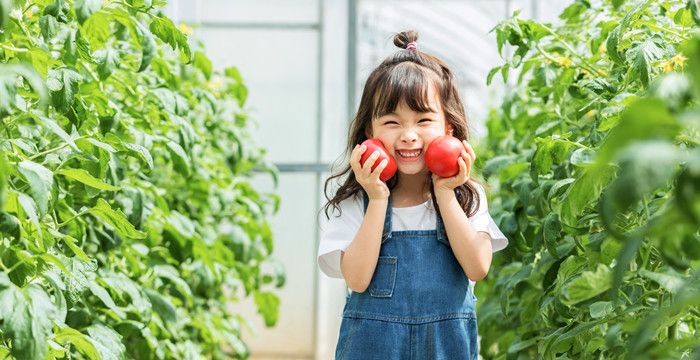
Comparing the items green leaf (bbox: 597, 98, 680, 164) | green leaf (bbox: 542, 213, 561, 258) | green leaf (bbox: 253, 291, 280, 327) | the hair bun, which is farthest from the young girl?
green leaf (bbox: 253, 291, 280, 327)

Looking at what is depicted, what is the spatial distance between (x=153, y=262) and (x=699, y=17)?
2.32 metres

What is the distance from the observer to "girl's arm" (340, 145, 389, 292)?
2568mm

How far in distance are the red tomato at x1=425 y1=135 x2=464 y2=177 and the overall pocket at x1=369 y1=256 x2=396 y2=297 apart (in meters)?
0.23

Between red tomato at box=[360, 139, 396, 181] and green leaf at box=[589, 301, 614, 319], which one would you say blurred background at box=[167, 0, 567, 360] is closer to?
red tomato at box=[360, 139, 396, 181]

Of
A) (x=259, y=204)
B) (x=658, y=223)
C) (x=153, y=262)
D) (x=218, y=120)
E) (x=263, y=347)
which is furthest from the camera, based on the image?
(x=263, y=347)

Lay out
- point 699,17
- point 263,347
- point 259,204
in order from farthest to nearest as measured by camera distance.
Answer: point 263,347 < point 259,204 < point 699,17

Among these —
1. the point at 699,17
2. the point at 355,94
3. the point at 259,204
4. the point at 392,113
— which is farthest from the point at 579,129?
the point at 355,94

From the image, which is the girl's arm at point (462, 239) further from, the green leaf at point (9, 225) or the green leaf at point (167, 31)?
the green leaf at point (9, 225)

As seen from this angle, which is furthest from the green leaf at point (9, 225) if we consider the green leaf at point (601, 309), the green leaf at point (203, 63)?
the green leaf at point (203, 63)

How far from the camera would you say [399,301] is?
8.55ft

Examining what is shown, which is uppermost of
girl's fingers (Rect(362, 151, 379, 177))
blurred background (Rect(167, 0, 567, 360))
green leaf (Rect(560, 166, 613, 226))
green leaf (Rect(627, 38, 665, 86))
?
green leaf (Rect(627, 38, 665, 86))

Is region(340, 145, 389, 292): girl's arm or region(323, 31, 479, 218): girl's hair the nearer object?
region(340, 145, 389, 292): girl's arm

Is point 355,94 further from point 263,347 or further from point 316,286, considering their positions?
point 263,347

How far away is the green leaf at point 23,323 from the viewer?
179 cm
